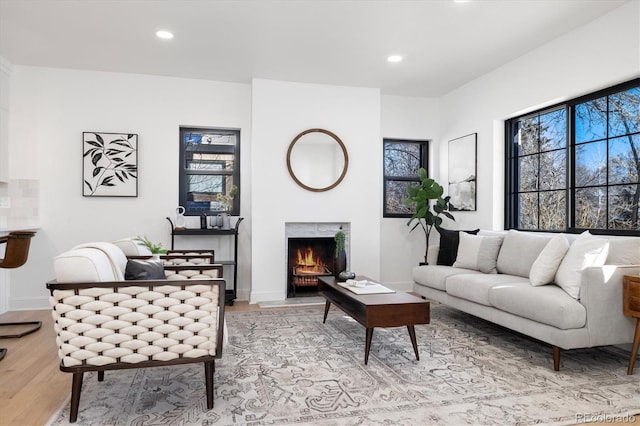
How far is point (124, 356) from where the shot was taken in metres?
2.14

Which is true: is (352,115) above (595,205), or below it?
above

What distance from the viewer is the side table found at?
2.74 metres

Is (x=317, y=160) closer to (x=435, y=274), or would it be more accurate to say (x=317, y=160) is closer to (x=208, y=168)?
(x=208, y=168)

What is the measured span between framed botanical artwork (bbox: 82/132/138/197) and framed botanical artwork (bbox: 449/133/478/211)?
4.09 metres

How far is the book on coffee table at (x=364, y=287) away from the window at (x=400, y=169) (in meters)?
2.37

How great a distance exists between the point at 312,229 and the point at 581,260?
122 inches

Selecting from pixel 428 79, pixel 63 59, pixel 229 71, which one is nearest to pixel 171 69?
pixel 229 71

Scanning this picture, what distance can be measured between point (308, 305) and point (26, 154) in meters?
3.68

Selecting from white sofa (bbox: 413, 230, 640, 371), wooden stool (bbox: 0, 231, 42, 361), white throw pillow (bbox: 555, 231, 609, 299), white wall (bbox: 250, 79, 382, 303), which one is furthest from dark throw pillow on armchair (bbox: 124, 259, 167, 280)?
white throw pillow (bbox: 555, 231, 609, 299)

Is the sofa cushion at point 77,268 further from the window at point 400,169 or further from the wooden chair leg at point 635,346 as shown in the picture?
the window at point 400,169

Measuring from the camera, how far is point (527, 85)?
4395 mm

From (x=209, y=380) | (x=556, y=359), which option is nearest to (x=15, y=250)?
(x=209, y=380)

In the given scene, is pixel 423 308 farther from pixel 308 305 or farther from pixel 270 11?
pixel 270 11

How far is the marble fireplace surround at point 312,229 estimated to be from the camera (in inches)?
210
